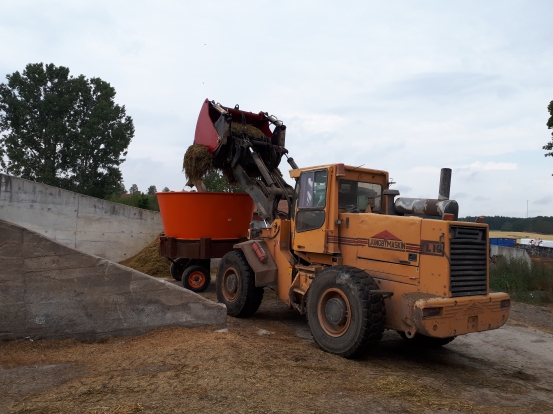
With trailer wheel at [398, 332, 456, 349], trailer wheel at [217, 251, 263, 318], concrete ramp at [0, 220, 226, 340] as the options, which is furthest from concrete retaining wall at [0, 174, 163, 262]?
trailer wheel at [398, 332, 456, 349]

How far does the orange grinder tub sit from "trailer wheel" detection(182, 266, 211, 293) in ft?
3.12

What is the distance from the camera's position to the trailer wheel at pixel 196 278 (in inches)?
429

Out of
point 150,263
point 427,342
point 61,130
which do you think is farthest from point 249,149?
point 61,130

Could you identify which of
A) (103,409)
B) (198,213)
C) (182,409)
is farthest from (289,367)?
(198,213)

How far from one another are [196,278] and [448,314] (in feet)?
22.2

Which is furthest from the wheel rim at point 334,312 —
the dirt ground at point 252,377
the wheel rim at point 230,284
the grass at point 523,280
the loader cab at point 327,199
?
the grass at point 523,280

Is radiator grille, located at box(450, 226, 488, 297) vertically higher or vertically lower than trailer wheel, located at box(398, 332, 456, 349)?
higher

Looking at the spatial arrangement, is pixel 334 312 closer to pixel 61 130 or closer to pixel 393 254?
pixel 393 254

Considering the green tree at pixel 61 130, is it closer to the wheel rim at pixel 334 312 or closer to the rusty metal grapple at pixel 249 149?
the rusty metal grapple at pixel 249 149

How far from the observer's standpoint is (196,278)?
11.0 metres

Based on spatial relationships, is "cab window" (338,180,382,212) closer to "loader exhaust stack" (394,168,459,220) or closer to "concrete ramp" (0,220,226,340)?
"loader exhaust stack" (394,168,459,220)

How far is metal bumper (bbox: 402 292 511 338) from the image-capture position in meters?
5.36

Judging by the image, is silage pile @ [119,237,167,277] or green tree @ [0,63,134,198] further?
green tree @ [0,63,134,198]

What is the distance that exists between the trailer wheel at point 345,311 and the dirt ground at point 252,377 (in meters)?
0.23
